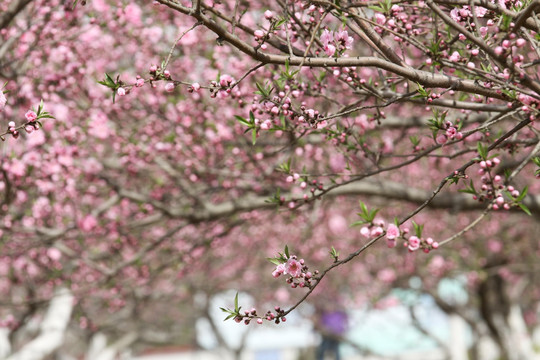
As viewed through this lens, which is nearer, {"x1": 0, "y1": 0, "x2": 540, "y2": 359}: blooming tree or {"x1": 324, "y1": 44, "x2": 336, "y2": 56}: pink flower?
{"x1": 324, "y1": 44, "x2": 336, "y2": 56}: pink flower

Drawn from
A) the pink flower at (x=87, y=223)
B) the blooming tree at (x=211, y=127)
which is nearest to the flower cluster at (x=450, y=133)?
the blooming tree at (x=211, y=127)

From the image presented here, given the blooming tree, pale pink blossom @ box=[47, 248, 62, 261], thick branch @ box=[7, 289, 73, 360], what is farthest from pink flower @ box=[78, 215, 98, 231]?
thick branch @ box=[7, 289, 73, 360]

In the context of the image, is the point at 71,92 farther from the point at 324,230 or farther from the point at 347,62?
the point at 324,230

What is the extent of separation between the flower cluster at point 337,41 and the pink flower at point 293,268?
114cm

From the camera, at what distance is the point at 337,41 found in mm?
3393

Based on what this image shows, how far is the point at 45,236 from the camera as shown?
6.55 meters

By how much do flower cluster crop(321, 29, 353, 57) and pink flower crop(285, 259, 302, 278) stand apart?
45.0 inches

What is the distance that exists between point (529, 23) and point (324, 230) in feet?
36.3

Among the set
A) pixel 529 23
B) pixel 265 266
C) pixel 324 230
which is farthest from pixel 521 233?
pixel 529 23

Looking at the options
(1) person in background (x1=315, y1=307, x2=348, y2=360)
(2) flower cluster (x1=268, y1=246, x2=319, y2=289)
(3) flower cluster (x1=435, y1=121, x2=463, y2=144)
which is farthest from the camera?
(1) person in background (x1=315, y1=307, x2=348, y2=360)

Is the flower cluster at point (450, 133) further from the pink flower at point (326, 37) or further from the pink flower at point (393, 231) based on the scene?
the pink flower at point (326, 37)

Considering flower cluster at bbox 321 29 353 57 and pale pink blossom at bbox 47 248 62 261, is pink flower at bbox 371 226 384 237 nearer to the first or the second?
flower cluster at bbox 321 29 353 57

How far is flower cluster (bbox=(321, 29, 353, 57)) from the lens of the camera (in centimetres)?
335

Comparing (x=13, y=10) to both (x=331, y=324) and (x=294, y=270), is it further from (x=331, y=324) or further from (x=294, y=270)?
(x=331, y=324)
